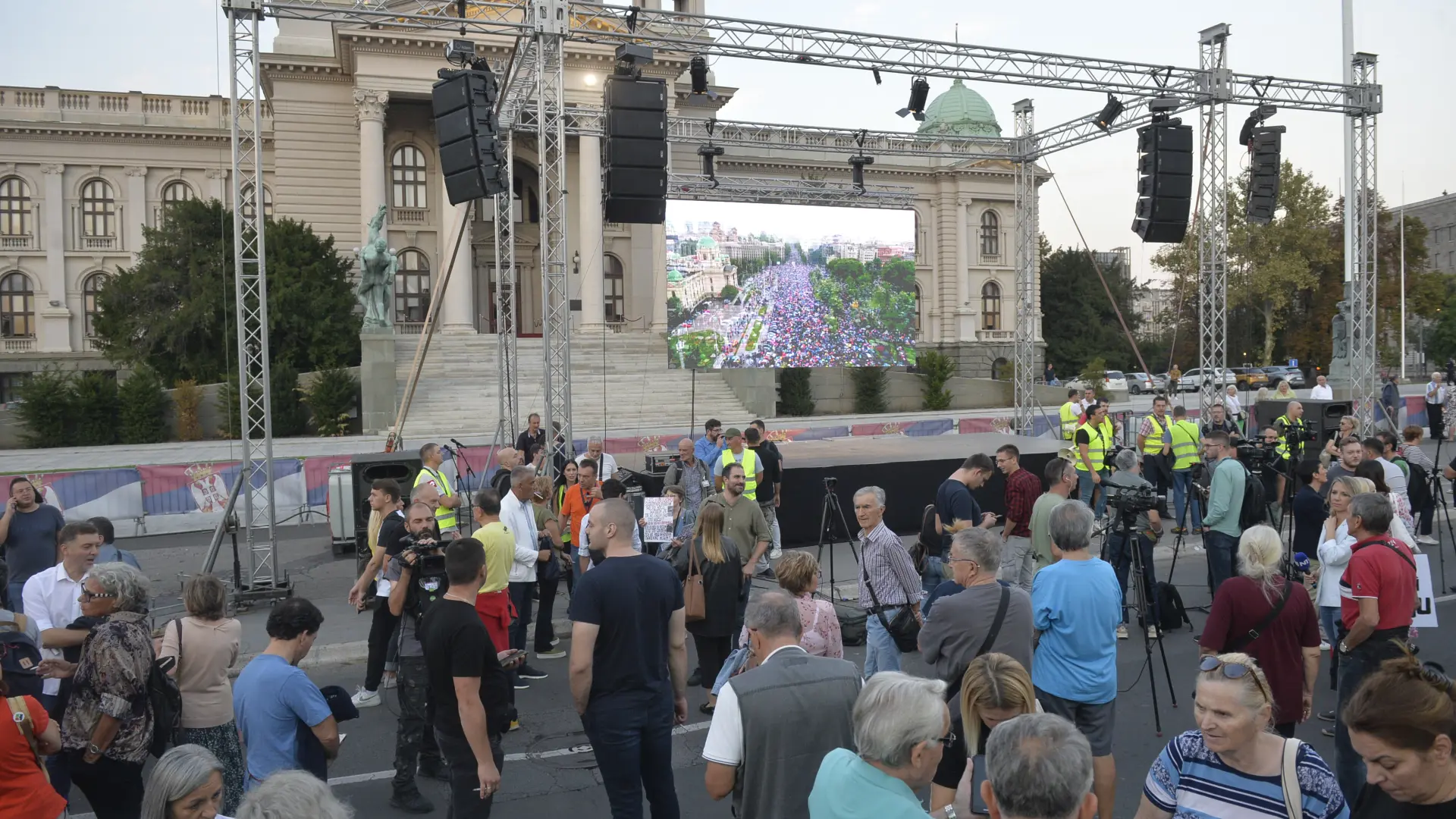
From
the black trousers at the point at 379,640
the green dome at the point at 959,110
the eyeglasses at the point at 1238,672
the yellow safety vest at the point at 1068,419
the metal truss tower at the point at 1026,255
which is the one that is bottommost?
the black trousers at the point at 379,640

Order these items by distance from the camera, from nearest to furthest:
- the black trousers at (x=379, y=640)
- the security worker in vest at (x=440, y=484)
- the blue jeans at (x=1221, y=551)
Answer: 1. the black trousers at (x=379, y=640)
2. the blue jeans at (x=1221, y=551)
3. the security worker in vest at (x=440, y=484)

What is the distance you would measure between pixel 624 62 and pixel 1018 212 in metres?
12.5

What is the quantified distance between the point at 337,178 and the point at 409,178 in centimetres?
287

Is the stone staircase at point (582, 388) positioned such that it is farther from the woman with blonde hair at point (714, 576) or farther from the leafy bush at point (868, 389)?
the woman with blonde hair at point (714, 576)

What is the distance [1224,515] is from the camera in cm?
852

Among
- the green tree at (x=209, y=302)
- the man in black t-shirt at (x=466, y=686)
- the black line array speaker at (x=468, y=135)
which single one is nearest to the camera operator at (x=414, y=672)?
the man in black t-shirt at (x=466, y=686)

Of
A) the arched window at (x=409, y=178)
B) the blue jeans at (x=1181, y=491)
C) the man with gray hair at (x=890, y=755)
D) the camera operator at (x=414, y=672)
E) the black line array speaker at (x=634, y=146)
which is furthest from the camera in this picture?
the arched window at (x=409, y=178)

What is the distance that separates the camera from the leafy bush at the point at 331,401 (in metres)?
31.6

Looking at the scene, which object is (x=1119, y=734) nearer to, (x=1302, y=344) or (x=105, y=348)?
(x=105, y=348)

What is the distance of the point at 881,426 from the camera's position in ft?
82.6

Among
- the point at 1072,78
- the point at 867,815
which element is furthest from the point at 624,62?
the point at 867,815

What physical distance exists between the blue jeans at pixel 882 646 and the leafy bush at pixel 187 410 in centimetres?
3168

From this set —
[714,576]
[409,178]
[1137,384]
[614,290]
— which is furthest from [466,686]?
[1137,384]

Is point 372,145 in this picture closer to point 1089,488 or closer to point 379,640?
point 1089,488
